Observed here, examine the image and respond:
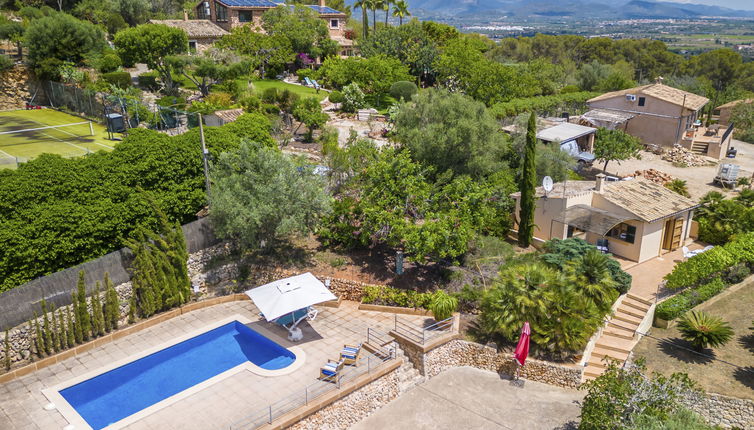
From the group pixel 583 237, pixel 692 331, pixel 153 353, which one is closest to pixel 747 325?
pixel 692 331

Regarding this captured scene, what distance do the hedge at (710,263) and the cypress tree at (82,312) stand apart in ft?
79.3

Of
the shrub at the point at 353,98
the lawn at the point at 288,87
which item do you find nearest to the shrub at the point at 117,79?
the lawn at the point at 288,87

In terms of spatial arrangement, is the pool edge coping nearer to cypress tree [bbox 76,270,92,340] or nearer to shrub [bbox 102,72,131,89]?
cypress tree [bbox 76,270,92,340]

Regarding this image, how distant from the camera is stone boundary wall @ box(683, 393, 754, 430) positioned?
1866 centimetres

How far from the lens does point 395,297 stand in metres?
23.4

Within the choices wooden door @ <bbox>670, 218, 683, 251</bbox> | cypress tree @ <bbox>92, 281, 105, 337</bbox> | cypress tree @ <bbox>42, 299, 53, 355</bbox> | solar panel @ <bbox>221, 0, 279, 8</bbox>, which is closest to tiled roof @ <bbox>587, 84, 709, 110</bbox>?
wooden door @ <bbox>670, 218, 683, 251</bbox>

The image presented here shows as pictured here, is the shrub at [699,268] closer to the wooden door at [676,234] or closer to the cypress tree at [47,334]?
the wooden door at [676,234]

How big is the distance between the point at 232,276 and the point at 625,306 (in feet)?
57.9

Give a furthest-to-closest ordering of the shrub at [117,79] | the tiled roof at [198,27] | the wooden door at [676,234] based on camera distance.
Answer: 1. the tiled roof at [198,27]
2. the shrub at [117,79]
3. the wooden door at [676,234]

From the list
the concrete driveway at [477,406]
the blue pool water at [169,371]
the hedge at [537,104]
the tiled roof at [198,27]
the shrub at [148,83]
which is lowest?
the concrete driveway at [477,406]

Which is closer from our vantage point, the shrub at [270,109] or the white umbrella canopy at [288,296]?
the white umbrella canopy at [288,296]

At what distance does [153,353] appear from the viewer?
66.7 feet

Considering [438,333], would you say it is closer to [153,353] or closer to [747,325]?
[153,353]

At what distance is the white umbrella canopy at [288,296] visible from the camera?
67.2 ft
